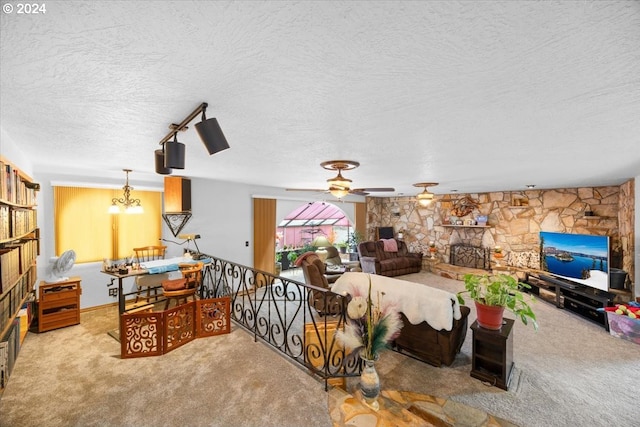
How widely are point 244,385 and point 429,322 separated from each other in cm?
199

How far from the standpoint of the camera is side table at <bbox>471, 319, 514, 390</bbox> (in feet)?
8.44

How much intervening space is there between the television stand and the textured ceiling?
10.3ft

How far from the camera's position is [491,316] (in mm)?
2656

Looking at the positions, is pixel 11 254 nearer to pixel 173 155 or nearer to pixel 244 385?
pixel 173 155

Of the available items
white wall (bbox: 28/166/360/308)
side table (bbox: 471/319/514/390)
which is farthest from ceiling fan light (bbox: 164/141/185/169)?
white wall (bbox: 28/166/360/308)

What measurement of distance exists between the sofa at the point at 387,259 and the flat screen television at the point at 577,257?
289cm

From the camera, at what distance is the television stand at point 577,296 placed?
4.09m

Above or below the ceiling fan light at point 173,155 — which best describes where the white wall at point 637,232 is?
below

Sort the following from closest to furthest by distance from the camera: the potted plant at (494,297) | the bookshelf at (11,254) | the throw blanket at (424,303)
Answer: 1. the bookshelf at (11,254)
2. the potted plant at (494,297)
3. the throw blanket at (424,303)

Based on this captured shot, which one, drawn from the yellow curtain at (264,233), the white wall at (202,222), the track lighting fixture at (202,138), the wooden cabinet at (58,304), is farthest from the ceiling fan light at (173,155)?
the yellow curtain at (264,233)

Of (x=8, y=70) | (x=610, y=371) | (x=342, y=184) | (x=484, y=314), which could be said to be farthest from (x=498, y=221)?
(x=8, y=70)

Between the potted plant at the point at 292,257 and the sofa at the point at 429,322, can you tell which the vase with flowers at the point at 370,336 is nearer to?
the sofa at the point at 429,322

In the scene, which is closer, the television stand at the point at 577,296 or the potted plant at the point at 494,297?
the potted plant at the point at 494,297

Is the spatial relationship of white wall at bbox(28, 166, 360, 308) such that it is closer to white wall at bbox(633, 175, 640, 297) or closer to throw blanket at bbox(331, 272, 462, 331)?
throw blanket at bbox(331, 272, 462, 331)
